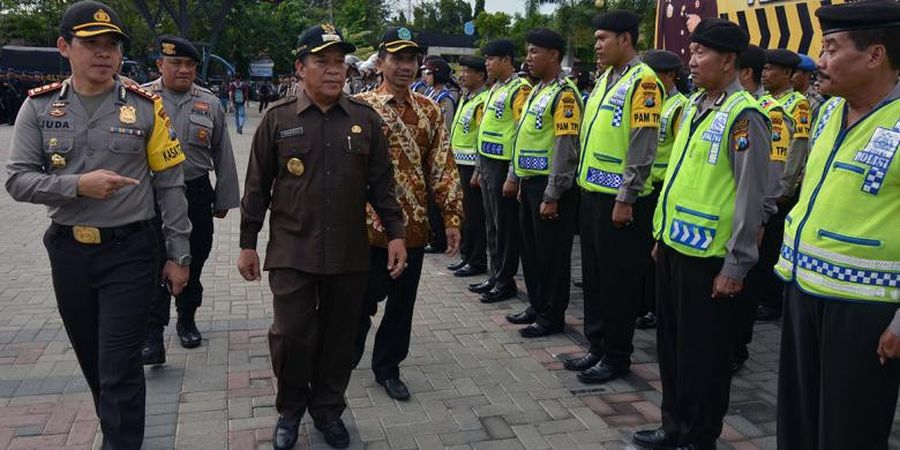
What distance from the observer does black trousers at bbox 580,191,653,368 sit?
14.7ft

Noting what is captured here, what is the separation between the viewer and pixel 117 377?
124 inches

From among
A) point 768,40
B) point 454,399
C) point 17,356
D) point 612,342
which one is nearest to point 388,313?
point 454,399

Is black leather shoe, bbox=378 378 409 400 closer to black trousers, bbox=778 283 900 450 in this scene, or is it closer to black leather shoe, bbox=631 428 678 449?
black leather shoe, bbox=631 428 678 449

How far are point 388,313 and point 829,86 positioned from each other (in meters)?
2.63

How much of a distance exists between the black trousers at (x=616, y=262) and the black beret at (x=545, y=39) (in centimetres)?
138

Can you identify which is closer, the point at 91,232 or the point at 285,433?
the point at 91,232

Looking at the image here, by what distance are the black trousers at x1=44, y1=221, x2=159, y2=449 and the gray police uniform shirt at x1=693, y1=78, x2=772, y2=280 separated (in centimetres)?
262

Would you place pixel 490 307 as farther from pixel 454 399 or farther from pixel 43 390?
pixel 43 390

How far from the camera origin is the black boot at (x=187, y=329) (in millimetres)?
5051

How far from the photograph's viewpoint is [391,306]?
4.25 m

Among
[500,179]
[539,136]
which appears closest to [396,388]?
[539,136]

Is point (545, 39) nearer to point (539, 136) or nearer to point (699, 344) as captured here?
point (539, 136)

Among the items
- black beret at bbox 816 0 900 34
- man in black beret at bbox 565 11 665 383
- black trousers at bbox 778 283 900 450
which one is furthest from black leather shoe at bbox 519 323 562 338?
black beret at bbox 816 0 900 34

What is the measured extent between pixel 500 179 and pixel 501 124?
49 centimetres
